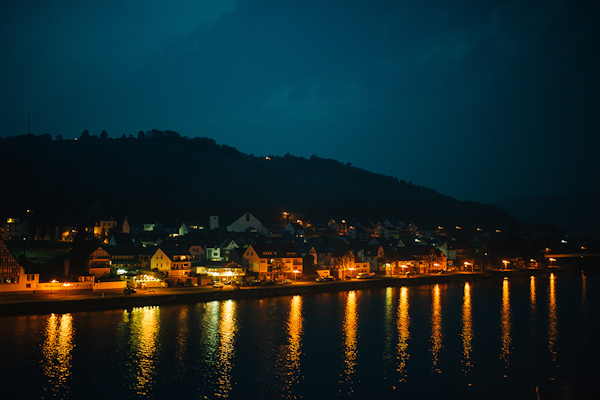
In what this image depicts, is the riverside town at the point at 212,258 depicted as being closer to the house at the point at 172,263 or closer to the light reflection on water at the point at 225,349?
the house at the point at 172,263

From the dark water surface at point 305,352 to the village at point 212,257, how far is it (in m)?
6.23

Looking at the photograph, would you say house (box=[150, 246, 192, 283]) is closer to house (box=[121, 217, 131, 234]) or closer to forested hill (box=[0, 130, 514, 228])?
forested hill (box=[0, 130, 514, 228])

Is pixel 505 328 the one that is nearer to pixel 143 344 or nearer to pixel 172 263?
pixel 143 344

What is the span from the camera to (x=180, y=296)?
28.1 meters

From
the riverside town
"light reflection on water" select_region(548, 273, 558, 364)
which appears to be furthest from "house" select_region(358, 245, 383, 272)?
"light reflection on water" select_region(548, 273, 558, 364)

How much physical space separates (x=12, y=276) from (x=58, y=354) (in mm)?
12256

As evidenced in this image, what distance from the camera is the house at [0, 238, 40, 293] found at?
2653cm

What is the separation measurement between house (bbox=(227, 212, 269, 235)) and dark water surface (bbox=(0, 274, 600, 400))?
25841 millimetres

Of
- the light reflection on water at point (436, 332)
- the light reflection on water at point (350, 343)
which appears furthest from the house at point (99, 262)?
the light reflection on water at point (436, 332)

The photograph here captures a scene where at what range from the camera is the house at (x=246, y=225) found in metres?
53.9

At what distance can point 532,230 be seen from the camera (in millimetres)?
86125

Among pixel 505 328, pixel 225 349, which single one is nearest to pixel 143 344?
pixel 225 349

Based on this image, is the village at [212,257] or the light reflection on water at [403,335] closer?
the light reflection on water at [403,335]

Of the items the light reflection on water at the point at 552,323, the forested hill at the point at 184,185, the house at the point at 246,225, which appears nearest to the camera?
the light reflection on water at the point at 552,323
